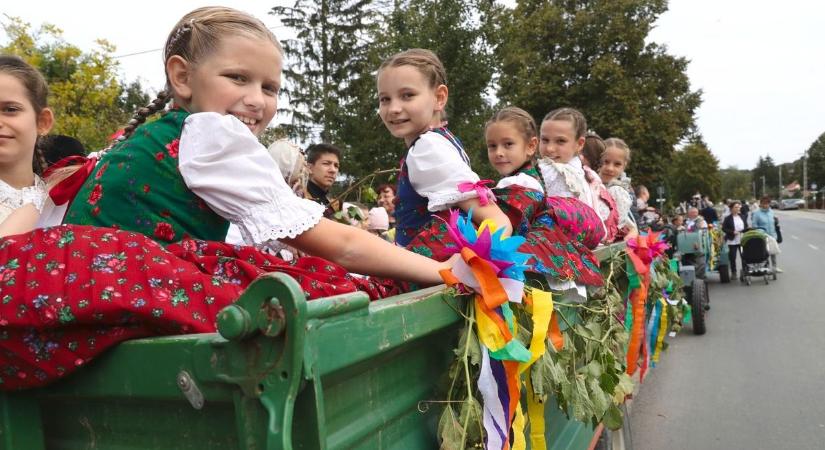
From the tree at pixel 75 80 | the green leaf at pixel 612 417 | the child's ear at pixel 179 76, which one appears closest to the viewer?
the child's ear at pixel 179 76

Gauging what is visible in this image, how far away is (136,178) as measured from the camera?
1501 mm

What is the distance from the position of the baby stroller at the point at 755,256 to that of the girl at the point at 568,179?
420 inches

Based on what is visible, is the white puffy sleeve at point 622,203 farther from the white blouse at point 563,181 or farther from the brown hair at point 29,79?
the brown hair at point 29,79

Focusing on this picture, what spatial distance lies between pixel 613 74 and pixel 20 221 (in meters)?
24.6

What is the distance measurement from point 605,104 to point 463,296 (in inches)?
965

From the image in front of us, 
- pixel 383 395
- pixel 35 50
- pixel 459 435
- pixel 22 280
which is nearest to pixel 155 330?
pixel 22 280

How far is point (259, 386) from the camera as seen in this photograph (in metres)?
0.94

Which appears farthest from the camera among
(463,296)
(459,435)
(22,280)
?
(463,296)

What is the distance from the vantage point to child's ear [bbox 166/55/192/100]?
170 centimetres

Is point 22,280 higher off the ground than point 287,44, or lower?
lower

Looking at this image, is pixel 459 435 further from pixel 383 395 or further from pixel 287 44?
pixel 287 44

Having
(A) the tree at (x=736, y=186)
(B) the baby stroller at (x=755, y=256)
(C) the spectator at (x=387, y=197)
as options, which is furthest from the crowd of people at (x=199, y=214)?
(A) the tree at (x=736, y=186)

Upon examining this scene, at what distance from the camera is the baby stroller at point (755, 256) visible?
13.4m

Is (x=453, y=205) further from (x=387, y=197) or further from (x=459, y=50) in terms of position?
(x=459, y=50)
